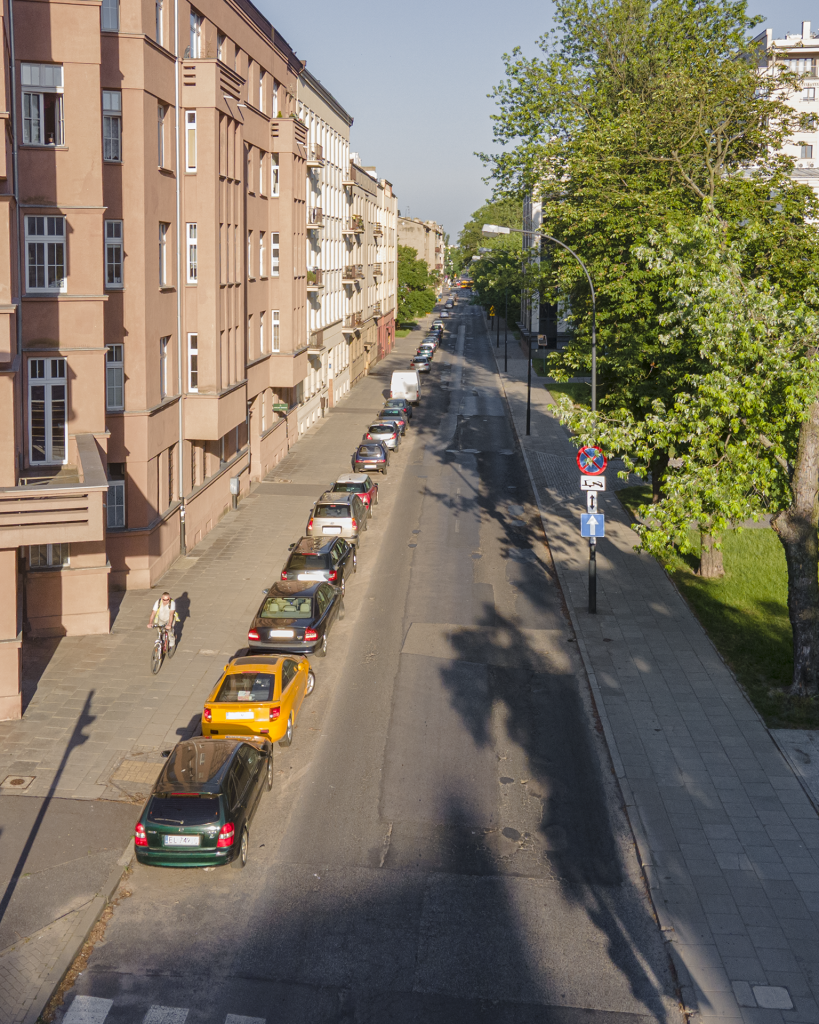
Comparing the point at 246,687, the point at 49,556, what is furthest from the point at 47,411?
the point at 246,687

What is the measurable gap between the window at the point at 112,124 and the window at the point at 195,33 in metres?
5.81

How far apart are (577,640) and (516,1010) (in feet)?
38.1

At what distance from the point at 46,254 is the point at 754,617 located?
1666 cm

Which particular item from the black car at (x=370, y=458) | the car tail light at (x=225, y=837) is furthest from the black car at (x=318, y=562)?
the black car at (x=370, y=458)

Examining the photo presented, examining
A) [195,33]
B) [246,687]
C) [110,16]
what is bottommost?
[246,687]

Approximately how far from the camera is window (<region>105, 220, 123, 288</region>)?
22.4 m

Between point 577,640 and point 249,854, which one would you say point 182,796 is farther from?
point 577,640

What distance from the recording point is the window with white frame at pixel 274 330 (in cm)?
3688

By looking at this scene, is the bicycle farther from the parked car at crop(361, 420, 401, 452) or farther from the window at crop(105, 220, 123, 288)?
the parked car at crop(361, 420, 401, 452)

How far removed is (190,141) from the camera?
26.2 meters

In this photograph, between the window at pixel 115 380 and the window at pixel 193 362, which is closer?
the window at pixel 115 380

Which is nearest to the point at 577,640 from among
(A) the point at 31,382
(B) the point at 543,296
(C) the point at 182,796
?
(C) the point at 182,796

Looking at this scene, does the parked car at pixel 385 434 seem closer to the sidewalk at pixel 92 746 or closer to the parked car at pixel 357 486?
the parked car at pixel 357 486

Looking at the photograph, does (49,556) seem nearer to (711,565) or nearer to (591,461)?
(591,461)
